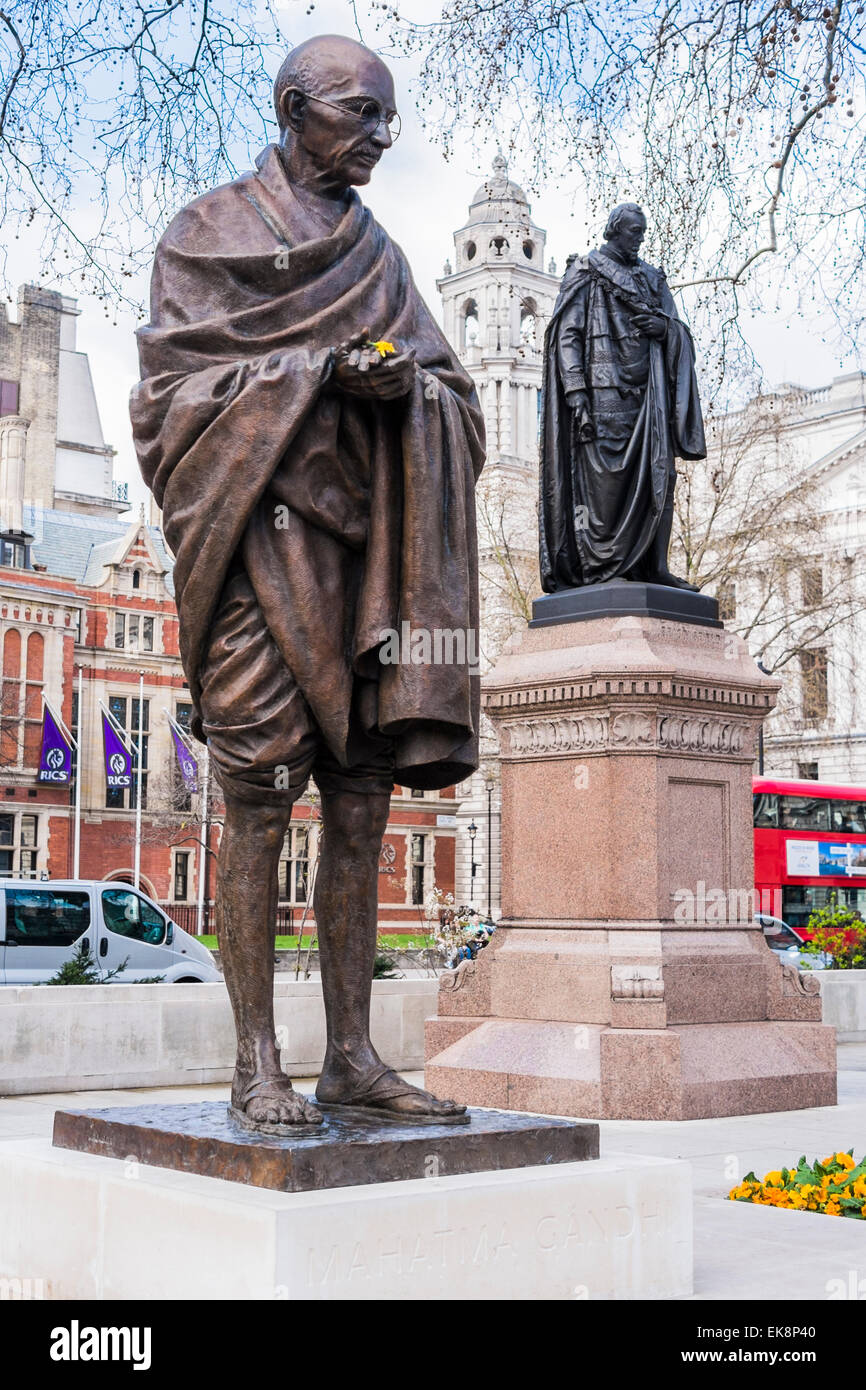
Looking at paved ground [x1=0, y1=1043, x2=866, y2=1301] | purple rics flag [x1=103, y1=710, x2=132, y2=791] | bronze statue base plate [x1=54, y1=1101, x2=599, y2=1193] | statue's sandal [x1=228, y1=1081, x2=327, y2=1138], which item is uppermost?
purple rics flag [x1=103, y1=710, x2=132, y2=791]

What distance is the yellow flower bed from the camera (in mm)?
5938

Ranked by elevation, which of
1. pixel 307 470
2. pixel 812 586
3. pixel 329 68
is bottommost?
pixel 307 470

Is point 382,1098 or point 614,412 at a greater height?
point 614,412

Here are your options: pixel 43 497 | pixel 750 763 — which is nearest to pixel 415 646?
pixel 750 763

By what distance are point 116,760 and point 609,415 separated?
1722 inches

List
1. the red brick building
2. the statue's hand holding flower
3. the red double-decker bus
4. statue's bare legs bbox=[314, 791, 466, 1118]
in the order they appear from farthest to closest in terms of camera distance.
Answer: the red brick building
the red double-decker bus
statue's bare legs bbox=[314, 791, 466, 1118]
the statue's hand holding flower

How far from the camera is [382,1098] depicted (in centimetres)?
441

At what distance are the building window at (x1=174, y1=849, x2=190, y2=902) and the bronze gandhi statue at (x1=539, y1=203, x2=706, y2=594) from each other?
53901mm

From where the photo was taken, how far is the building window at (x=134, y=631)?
209ft

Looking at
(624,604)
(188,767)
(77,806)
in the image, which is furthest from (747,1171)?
(77,806)

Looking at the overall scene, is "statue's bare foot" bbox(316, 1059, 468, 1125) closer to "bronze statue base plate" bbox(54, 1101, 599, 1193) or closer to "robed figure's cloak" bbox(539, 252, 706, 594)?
"bronze statue base plate" bbox(54, 1101, 599, 1193)

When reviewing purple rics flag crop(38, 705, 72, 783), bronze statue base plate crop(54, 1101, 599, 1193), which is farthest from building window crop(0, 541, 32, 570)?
bronze statue base plate crop(54, 1101, 599, 1193)

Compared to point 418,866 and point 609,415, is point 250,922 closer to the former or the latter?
point 609,415
